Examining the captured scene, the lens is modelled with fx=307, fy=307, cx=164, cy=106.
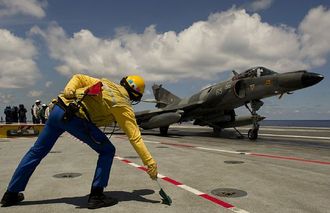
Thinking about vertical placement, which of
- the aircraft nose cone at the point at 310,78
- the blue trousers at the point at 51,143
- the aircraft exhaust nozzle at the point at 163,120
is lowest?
the blue trousers at the point at 51,143

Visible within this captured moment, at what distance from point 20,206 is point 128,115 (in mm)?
2016

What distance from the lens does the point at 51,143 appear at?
4.63 meters

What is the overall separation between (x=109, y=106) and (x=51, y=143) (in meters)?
1.08

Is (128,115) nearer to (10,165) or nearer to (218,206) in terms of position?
(218,206)

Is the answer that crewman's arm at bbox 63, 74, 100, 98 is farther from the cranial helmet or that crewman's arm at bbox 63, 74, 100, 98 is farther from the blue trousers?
the cranial helmet

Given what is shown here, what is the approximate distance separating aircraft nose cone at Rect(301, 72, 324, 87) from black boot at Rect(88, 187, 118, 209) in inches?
499

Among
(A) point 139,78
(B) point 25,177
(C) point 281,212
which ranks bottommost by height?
(C) point 281,212

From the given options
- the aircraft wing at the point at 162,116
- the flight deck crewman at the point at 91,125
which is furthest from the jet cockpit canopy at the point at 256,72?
the flight deck crewman at the point at 91,125

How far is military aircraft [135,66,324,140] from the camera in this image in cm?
1525

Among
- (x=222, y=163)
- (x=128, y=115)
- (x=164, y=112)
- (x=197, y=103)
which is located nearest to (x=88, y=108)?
(x=128, y=115)

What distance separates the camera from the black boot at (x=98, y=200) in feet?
14.1

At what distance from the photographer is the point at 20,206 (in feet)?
14.4

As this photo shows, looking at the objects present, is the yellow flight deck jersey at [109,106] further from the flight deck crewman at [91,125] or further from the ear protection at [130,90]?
the ear protection at [130,90]

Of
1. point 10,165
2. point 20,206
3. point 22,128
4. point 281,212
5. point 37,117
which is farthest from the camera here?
point 37,117
